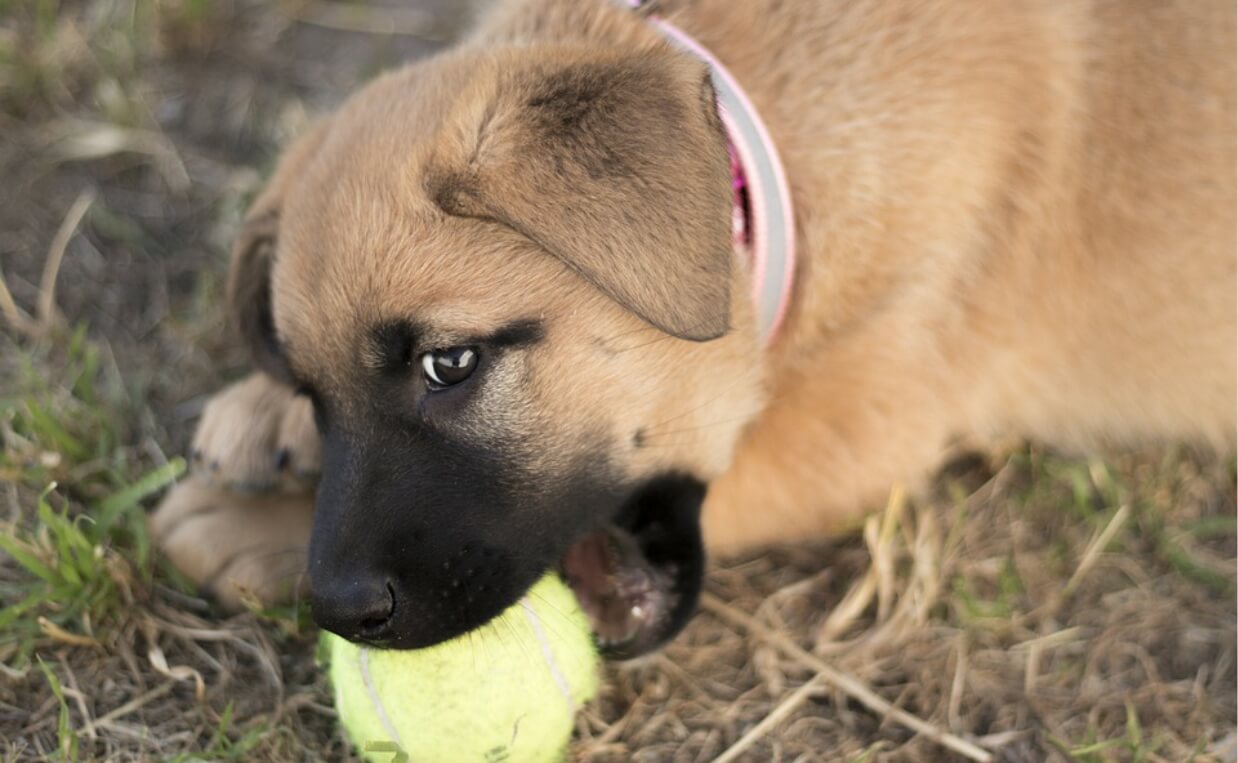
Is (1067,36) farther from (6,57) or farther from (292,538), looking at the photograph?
(6,57)

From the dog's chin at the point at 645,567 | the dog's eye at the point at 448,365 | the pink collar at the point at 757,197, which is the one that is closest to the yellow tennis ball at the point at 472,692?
the dog's chin at the point at 645,567

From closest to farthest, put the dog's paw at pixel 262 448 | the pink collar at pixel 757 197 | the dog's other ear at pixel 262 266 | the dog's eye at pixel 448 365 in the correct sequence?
the dog's eye at pixel 448 365
the pink collar at pixel 757 197
the dog's other ear at pixel 262 266
the dog's paw at pixel 262 448

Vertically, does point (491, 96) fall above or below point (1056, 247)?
above

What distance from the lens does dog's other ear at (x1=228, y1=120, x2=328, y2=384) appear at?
9.11 ft

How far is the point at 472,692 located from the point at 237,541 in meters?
0.90

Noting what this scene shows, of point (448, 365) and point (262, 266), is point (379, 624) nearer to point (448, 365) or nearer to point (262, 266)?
point (448, 365)

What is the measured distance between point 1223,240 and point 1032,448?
73 centimetres

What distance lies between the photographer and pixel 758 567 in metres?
3.10

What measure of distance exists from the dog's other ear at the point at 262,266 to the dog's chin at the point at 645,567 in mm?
777

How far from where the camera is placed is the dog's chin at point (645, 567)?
262 cm

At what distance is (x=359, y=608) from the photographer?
2170 mm

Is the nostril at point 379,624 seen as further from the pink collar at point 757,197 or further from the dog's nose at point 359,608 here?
the pink collar at point 757,197

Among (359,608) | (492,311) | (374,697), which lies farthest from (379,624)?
(492,311)

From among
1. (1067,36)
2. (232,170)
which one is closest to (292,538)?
(232,170)
